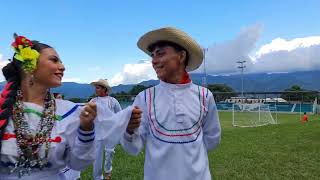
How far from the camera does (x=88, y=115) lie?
2.30 m

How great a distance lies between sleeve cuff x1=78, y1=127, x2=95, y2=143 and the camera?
7.84 ft

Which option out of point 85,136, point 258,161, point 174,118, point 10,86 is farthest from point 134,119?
point 258,161

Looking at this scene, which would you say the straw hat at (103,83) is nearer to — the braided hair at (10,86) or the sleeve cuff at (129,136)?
the sleeve cuff at (129,136)

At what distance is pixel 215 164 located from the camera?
8.66m

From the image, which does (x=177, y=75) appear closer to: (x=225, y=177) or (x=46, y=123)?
(x=46, y=123)

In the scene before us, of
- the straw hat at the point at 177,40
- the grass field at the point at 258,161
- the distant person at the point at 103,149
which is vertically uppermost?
the straw hat at the point at 177,40

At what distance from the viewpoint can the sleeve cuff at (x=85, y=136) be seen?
2.39 meters

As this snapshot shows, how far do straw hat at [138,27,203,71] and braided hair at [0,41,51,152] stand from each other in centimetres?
91

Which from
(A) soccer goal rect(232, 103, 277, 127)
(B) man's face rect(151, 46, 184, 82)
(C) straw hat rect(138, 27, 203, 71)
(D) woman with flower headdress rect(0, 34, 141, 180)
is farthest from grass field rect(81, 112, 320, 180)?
(A) soccer goal rect(232, 103, 277, 127)

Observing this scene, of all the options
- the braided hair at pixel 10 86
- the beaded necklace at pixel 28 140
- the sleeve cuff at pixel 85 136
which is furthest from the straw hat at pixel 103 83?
the sleeve cuff at pixel 85 136

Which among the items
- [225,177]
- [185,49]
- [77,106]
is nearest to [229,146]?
[225,177]

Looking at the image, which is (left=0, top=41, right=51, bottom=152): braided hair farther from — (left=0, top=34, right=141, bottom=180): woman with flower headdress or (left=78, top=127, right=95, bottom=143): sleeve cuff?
(left=78, top=127, right=95, bottom=143): sleeve cuff

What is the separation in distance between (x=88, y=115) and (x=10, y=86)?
596 millimetres

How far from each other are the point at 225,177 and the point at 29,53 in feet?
18.0
